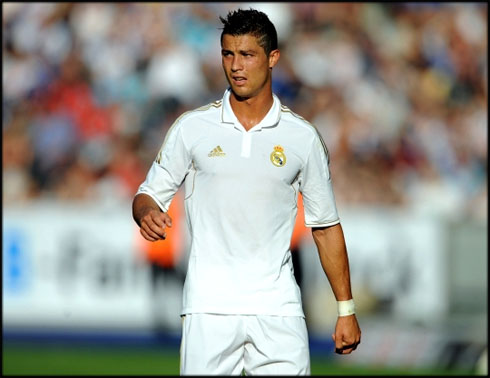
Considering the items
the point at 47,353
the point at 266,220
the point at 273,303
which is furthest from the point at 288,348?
the point at 47,353

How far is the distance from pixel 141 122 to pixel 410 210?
3.83 m

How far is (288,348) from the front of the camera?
4.73 meters

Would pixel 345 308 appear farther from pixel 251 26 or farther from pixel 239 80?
pixel 251 26

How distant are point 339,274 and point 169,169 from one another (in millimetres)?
958

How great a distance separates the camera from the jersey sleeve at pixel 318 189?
491 centimetres

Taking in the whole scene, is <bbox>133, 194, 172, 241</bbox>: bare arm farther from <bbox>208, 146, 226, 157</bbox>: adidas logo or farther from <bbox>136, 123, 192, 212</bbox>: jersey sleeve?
<bbox>208, 146, 226, 157</bbox>: adidas logo

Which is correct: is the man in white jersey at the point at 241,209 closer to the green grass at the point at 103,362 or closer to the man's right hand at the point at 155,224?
the man's right hand at the point at 155,224

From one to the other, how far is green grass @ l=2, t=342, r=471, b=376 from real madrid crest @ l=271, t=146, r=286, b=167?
5803mm

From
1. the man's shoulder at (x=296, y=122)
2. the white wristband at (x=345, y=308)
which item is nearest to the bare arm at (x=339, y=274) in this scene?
the white wristband at (x=345, y=308)

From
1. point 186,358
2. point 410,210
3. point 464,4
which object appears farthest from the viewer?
point 464,4

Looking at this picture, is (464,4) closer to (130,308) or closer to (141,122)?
(141,122)

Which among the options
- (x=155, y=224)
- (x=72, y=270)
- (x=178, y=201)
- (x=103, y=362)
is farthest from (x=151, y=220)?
(x=72, y=270)

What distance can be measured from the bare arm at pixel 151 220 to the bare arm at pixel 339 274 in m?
0.85

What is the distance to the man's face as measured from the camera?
186 inches
